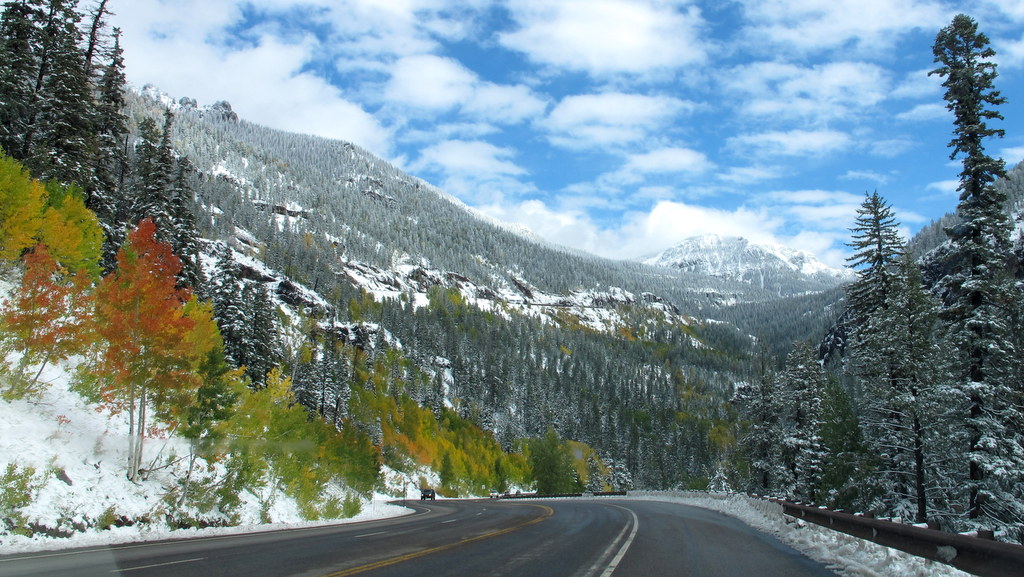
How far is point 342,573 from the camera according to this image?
30.3 ft

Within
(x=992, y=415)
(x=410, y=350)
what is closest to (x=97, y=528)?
(x=992, y=415)

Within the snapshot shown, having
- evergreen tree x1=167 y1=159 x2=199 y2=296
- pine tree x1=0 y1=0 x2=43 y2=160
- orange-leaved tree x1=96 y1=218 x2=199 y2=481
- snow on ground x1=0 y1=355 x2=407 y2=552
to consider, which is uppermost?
pine tree x1=0 y1=0 x2=43 y2=160

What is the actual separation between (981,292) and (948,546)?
15.1 metres

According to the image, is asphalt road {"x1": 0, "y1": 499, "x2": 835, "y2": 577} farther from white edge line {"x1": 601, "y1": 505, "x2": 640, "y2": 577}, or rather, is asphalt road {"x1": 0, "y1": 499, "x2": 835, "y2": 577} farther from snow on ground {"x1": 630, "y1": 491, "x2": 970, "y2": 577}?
snow on ground {"x1": 630, "y1": 491, "x2": 970, "y2": 577}

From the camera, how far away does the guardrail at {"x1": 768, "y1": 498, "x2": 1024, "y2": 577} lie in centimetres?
734

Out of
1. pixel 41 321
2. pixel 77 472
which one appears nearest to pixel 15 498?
pixel 77 472

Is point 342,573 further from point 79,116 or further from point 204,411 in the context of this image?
point 79,116

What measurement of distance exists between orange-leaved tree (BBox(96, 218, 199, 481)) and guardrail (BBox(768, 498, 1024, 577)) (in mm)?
24487

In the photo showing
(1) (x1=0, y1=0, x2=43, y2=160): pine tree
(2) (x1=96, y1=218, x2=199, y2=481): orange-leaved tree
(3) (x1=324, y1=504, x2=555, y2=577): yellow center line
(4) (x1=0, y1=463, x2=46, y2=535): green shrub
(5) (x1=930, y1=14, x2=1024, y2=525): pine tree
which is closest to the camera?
(3) (x1=324, y1=504, x2=555, y2=577): yellow center line

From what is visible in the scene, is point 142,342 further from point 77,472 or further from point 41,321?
point 77,472

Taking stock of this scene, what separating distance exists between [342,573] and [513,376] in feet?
552

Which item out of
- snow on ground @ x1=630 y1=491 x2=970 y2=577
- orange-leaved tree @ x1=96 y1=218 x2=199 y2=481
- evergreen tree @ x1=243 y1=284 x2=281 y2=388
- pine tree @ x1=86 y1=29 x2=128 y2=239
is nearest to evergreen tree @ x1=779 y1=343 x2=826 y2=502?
snow on ground @ x1=630 y1=491 x2=970 y2=577

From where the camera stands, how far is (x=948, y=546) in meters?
8.87

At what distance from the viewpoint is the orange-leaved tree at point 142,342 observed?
24422 mm
